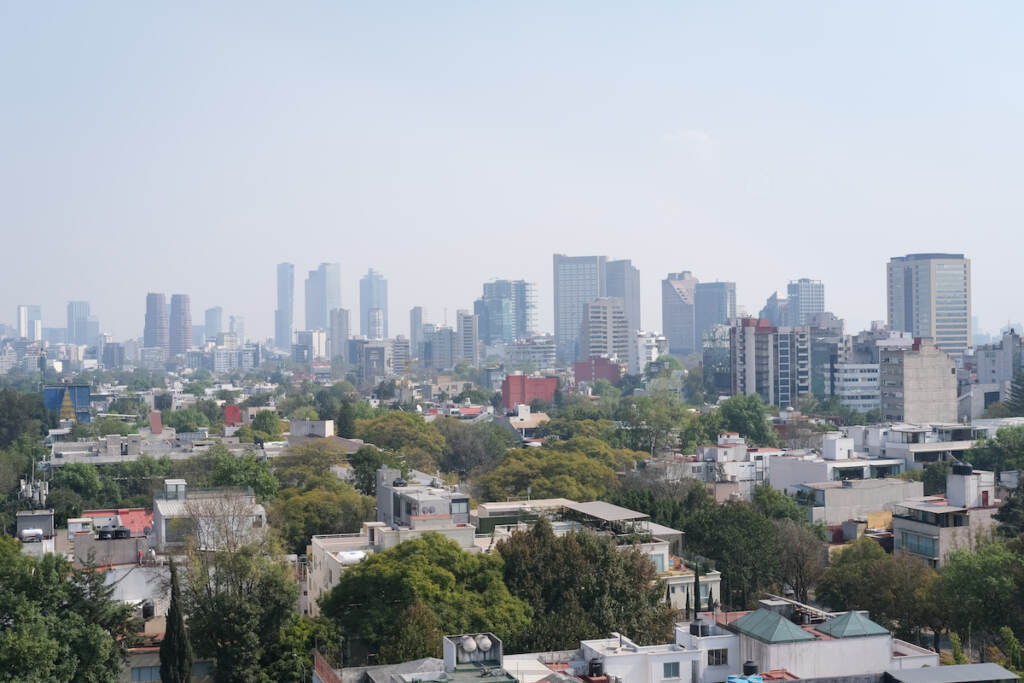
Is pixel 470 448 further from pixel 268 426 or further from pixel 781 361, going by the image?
pixel 781 361

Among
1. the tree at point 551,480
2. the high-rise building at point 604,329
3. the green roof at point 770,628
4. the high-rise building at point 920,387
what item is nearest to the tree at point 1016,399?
the high-rise building at point 920,387

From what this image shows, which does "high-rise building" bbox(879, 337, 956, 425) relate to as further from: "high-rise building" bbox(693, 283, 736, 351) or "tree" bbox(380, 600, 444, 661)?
"high-rise building" bbox(693, 283, 736, 351)

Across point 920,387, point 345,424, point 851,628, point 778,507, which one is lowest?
point 778,507

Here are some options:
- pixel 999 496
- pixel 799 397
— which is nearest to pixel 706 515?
pixel 999 496

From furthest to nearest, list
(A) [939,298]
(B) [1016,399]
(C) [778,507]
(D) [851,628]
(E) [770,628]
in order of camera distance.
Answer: (A) [939,298] → (B) [1016,399] → (C) [778,507] → (D) [851,628] → (E) [770,628]

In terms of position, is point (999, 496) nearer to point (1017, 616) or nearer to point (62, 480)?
point (1017, 616)

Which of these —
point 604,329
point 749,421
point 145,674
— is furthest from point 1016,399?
point 604,329

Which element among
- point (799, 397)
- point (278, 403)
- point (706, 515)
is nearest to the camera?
point (706, 515)
